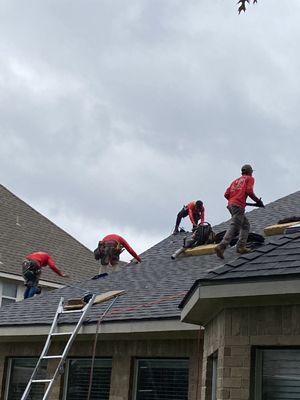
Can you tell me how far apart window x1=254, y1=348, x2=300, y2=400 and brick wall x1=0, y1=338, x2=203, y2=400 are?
8.44 ft

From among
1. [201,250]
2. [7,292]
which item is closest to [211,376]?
[201,250]

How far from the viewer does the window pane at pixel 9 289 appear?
23.4m

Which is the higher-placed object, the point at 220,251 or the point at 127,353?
the point at 220,251

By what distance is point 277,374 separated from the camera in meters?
6.96

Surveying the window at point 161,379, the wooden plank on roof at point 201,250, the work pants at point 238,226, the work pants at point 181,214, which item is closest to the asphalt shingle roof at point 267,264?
the window at point 161,379

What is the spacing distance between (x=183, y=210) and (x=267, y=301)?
1014 cm

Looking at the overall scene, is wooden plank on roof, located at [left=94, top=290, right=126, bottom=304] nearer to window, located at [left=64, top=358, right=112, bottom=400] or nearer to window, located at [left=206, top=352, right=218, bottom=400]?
window, located at [left=64, top=358, right=112, bottom=400]

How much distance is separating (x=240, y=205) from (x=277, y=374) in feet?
16.0

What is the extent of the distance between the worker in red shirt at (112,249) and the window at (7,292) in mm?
8134

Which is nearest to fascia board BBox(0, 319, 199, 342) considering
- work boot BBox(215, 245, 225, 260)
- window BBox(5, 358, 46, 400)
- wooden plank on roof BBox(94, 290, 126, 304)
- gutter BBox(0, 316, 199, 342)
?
gutter BBox(0, 316, 199, 342)

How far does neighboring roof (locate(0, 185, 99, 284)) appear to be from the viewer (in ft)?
80.0

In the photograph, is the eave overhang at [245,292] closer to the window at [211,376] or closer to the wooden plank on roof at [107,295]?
the window at [211,376]

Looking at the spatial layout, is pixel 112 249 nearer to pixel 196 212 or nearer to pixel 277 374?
Answer: pixel 196 212

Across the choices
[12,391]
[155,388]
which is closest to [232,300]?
[155,388]
